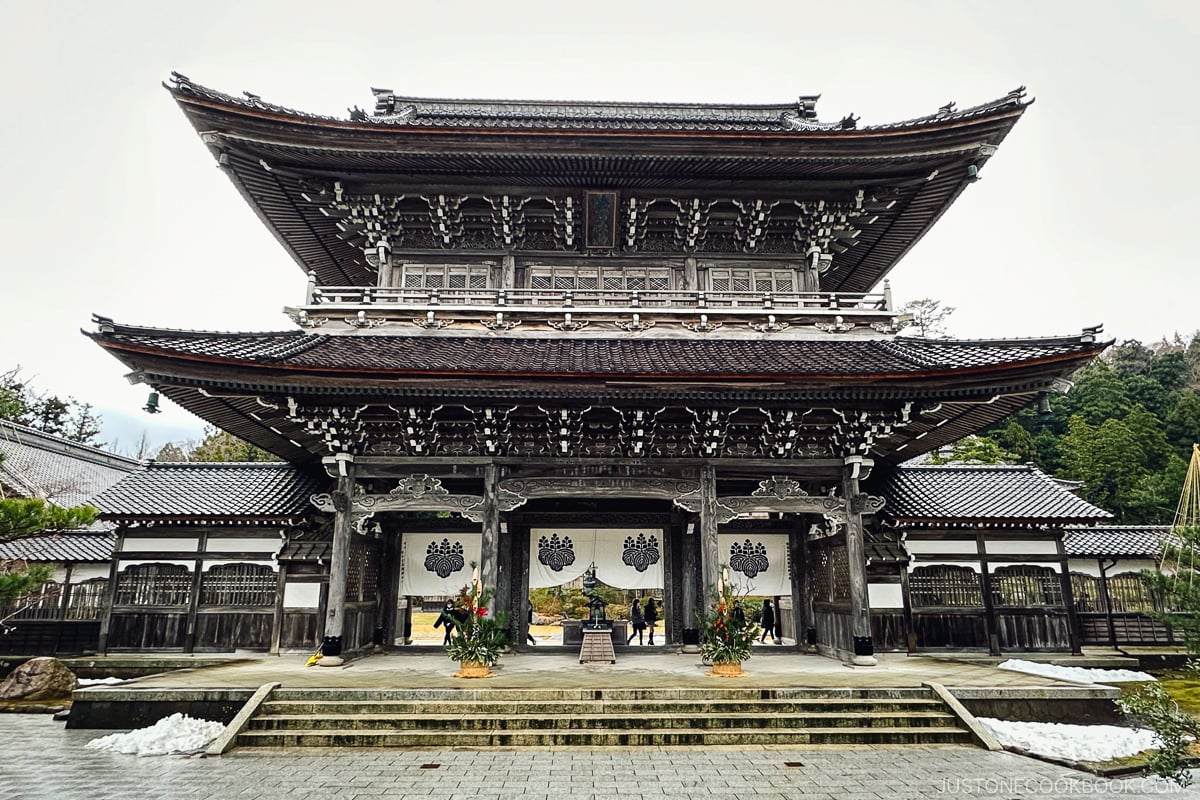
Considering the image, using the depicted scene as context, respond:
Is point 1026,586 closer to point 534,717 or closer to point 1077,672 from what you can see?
point 1077,672

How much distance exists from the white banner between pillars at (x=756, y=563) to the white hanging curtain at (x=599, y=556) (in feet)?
5.52

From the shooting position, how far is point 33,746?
884 centimetres

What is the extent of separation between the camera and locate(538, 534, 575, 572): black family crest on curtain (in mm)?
14820

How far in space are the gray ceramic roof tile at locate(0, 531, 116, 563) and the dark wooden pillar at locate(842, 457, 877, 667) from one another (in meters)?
17.4

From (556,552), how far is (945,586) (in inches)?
356

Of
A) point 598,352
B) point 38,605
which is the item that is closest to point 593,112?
point 598,352

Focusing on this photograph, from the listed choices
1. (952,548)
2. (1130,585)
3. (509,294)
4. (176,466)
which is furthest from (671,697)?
(1130,585)

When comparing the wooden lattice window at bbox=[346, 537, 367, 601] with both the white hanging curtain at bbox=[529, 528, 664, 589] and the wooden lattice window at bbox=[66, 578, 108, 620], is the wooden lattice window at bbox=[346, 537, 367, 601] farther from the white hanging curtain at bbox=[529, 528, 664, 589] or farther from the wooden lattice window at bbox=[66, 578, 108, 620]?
the wooden lattice window at bbox=[66, 578, 108, 620]

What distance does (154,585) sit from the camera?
50.3ft

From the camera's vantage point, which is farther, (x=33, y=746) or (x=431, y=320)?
(x=431, y=320)

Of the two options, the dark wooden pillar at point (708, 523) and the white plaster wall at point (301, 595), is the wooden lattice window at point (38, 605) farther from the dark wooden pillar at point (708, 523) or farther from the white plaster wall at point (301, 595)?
the dark wooden pillar at point (708, 523)

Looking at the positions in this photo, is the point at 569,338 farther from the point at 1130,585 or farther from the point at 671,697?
the point at 1130,585

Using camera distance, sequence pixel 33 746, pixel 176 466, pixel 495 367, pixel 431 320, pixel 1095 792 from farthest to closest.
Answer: pixel 176 466, pixel 431 320, pixel 495 367, pixel 33 746, pixel 1095 792

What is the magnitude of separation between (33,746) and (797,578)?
546 inches
